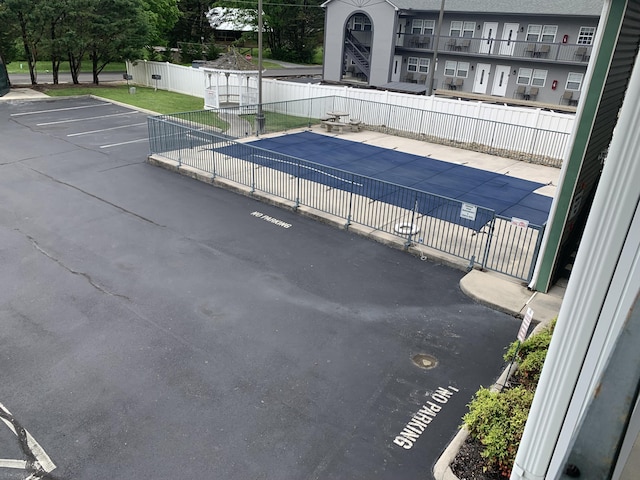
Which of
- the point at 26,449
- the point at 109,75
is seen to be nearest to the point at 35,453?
the point at 26,449

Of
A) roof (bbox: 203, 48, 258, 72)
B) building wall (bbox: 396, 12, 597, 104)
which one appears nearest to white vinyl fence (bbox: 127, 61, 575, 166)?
roof (bbox: 203, 48, 258, 72)

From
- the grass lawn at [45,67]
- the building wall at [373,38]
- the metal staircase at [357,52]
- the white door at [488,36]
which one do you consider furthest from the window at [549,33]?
the grass lawn at [45,67]

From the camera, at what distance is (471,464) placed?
5969mm

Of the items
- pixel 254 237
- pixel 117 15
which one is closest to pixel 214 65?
pixel 117 15

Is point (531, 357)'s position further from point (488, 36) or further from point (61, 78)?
point (61, 78)

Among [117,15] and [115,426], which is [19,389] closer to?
[115,426]

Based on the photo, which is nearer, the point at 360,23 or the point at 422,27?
the point at 422,27

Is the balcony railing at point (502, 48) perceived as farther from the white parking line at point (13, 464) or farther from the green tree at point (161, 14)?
the white parking line at point (13, 464)

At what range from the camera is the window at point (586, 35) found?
3045 cm

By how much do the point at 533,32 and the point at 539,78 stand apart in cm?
307

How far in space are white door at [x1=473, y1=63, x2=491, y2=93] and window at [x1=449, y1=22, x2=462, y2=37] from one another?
9.17ft

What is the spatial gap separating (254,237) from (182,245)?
1.83m

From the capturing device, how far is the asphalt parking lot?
6.23 meters

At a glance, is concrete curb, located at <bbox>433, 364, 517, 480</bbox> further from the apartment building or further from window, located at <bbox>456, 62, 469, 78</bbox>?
window, located at <bbox>456, 62, 469, 78</bbox>
